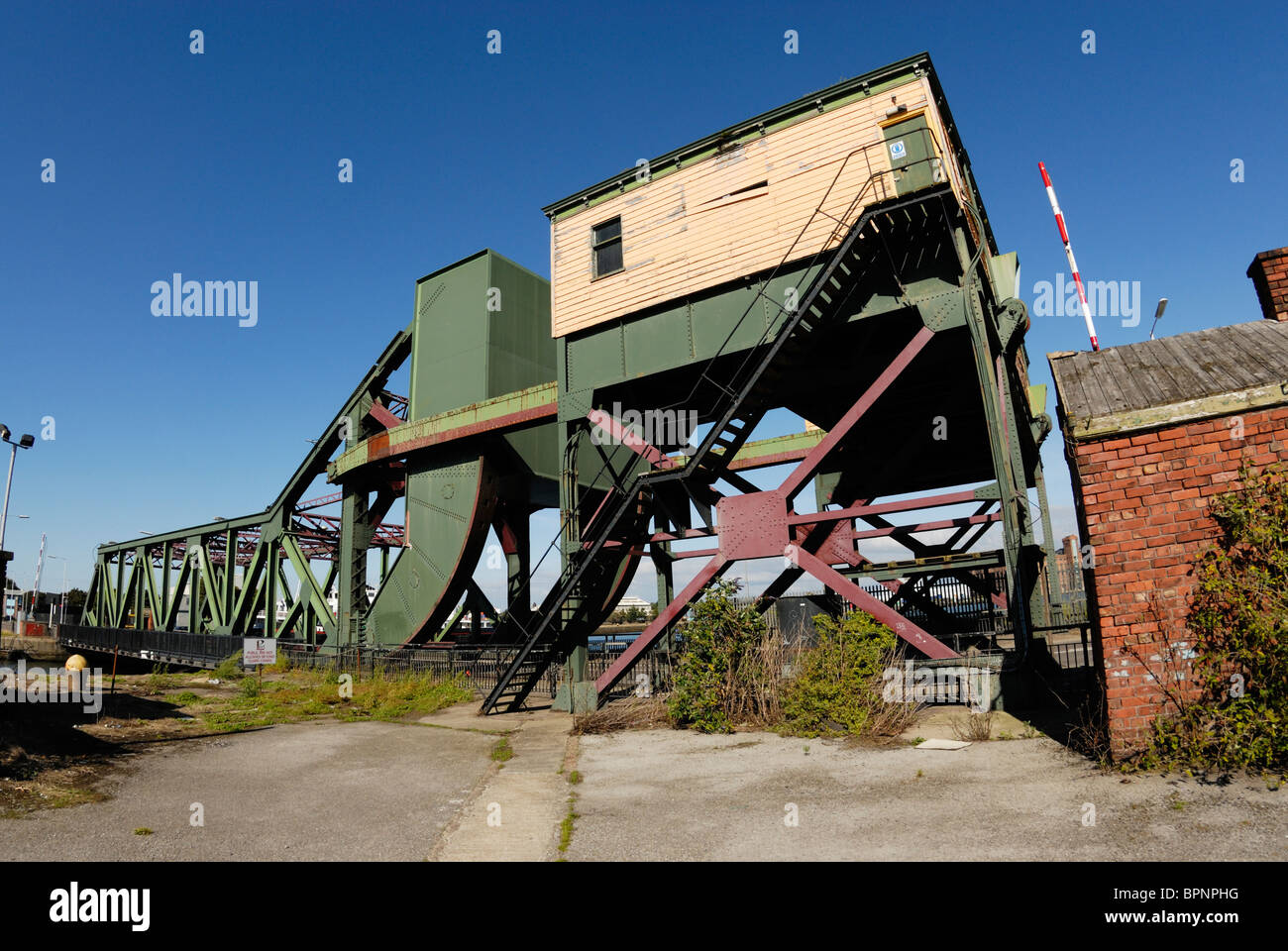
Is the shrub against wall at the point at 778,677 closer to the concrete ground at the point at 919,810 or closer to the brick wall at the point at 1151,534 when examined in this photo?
the concrete ground at the point at 919,810

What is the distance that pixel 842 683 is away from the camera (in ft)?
34.5

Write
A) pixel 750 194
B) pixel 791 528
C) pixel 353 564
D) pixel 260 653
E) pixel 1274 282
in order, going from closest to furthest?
pixel 1274 282
pixel 791 528
pixel 750 194
pixel 260 653
pixel 353 564

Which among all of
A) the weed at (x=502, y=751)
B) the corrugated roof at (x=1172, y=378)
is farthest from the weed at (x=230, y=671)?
the corrugated roof at (x=1172, y=378)

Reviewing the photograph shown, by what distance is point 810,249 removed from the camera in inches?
507

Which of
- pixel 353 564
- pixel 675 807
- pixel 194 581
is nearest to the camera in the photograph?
pixel 675 807

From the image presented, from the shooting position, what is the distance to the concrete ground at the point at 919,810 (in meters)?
5.06

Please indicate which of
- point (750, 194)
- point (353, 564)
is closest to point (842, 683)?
point (750, 194)

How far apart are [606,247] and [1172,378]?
11.2m

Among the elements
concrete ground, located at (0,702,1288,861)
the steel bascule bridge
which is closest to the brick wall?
concrete ground, located at (0,702,1288,861)

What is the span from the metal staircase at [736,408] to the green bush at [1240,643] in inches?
267

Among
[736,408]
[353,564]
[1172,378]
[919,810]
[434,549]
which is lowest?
[919,810]

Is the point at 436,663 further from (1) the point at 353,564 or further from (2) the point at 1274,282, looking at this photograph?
(2) the point at 1274,282
